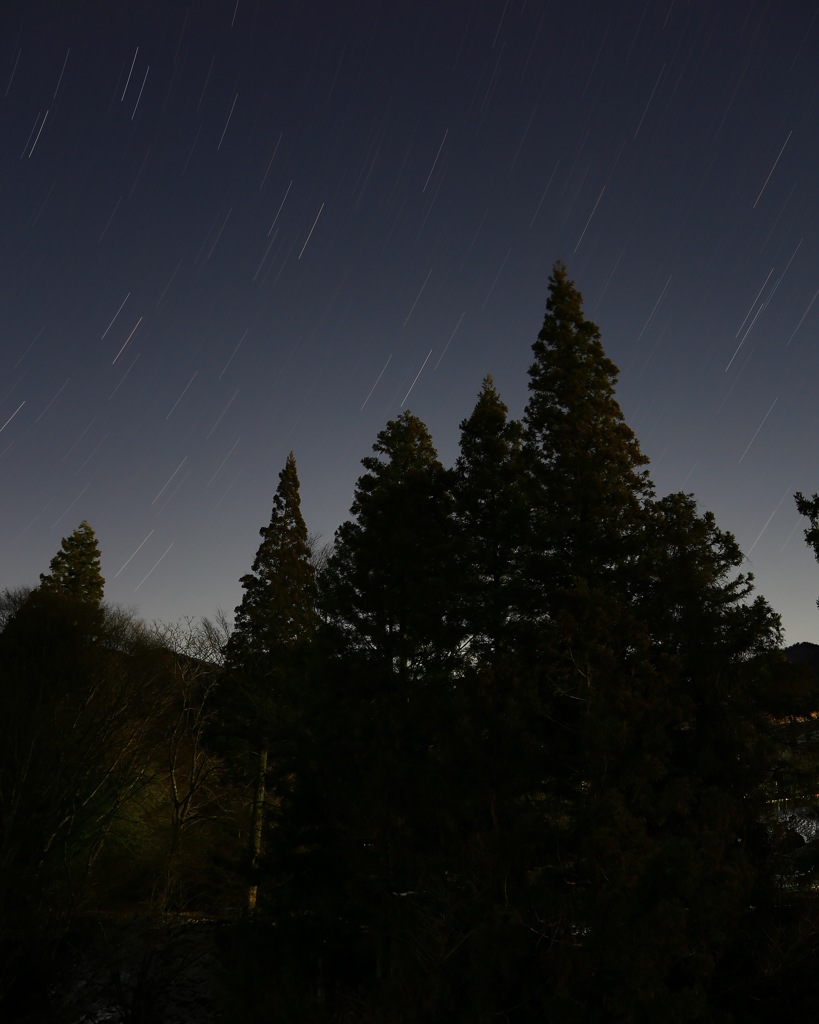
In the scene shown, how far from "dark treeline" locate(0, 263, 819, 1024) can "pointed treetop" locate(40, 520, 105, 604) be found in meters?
20.4

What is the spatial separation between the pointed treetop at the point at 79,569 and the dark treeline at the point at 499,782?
67.0 ft

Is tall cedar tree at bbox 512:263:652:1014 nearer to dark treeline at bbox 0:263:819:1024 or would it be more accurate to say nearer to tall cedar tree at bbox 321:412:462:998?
dark treeline at bbox 0:263:819:1024

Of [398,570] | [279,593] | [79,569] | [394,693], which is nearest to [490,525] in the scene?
[398,570]

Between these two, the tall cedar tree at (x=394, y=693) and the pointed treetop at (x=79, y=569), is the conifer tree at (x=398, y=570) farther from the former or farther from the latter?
the pointed treetop at (x=79, y=569)

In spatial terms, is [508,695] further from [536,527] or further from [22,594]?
[22,594]

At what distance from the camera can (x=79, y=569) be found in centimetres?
4653

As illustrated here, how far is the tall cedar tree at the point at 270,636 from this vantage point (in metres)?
28.5

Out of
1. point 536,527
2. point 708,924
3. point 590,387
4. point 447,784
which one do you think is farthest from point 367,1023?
point 590,387

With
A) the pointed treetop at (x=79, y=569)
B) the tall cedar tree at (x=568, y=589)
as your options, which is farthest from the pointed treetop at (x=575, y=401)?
the pointed treetop at (x=79, y=569)

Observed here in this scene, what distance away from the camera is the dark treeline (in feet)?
47.7

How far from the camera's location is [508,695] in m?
16.7

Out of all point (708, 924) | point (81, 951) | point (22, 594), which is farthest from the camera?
A: point (22, 594)

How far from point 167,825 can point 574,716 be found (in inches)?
786

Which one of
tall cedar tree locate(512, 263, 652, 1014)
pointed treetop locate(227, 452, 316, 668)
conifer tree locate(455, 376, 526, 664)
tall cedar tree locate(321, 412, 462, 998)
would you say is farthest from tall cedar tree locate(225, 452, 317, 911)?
tall cedar tree locate(512, 263, 652, 1014)
